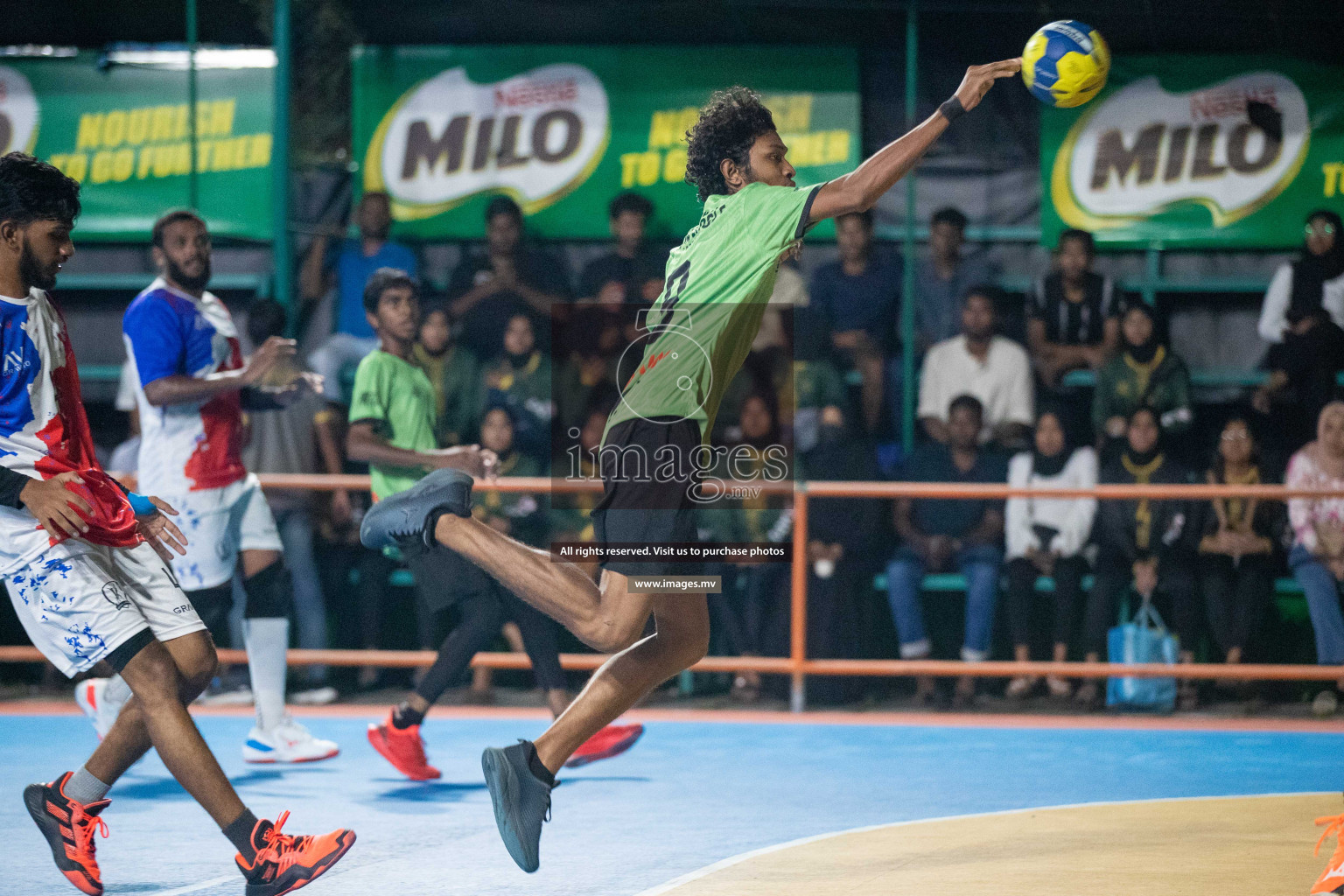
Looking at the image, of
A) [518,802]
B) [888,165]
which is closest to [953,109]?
[888,165]

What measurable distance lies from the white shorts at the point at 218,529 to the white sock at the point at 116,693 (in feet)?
1.77

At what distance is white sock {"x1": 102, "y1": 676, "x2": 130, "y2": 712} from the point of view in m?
6.83

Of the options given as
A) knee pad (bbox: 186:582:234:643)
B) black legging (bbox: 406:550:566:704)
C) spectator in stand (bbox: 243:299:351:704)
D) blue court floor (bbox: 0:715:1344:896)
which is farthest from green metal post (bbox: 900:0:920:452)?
knee pad (bbox: 186:582:234:643)

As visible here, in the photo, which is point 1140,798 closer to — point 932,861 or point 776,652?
point 932,861

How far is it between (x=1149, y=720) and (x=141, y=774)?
546cm

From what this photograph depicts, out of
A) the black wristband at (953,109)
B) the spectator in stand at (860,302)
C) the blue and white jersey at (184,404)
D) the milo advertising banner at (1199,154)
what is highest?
the milo advertising banner at (1199,154)

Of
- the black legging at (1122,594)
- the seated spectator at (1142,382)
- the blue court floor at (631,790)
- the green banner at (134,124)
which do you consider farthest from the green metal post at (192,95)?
the black legging at (1122,594)

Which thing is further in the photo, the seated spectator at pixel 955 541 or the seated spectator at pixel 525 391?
the seated spectator at pixel 525 391

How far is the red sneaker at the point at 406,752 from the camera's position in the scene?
22.8ft

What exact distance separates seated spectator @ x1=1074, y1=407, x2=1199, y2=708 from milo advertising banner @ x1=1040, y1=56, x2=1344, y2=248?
265 centimetres

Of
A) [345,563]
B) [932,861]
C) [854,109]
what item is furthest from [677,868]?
[854,109]

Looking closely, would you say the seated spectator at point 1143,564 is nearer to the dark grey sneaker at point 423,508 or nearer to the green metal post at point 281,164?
the dark grey sneaker at point 423,508

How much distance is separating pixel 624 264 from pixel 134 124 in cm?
417

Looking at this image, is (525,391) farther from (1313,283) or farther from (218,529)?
(1313,283)
